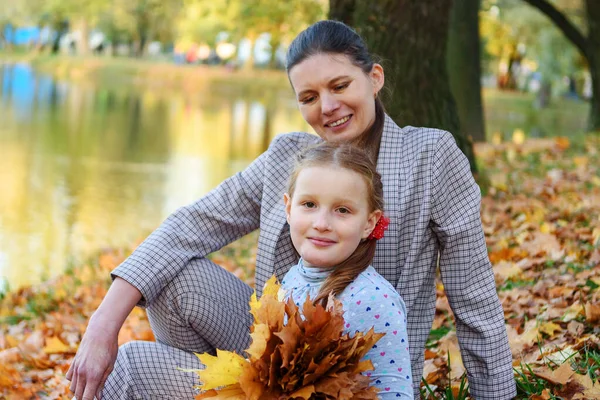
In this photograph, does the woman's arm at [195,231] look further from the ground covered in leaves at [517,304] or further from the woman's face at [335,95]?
the ground covered in leaves at [517,304]

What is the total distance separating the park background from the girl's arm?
0.63 m

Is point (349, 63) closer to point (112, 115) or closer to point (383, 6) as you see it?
point (383, 6)

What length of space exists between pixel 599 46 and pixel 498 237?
26.8 feet

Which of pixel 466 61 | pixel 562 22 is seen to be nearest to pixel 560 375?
pixel 466 61

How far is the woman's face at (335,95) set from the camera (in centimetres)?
265

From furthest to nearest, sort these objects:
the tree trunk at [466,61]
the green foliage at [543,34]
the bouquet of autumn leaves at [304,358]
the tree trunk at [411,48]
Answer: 1. the green foliage at [543,34]
2. the tree trunk at [466,61]
3. the tree trunk at [411,48]
4. the bouquet of autumn leaves at [304,358]

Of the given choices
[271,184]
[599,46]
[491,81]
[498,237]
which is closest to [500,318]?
[271,184]

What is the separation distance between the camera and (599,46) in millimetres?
12234

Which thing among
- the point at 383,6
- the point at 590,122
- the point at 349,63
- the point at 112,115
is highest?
the point at 383,6

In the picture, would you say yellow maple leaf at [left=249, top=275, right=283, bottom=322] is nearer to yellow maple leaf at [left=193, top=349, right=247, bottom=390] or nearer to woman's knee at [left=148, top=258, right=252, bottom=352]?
yellow maple leaf at [left=193, top=349, right=247, bottom=390]

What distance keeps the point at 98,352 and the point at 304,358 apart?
2.52ft

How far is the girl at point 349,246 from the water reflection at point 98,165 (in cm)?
475

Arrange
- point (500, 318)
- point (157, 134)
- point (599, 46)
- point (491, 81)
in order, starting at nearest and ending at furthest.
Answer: point (500, 318) → point (599, 46) → point (157, 134) → point (491, 81)

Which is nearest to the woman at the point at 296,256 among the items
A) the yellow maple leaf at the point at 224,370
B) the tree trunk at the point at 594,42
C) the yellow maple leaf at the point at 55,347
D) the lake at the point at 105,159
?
the yellow maple leaf at the point at 224,370
